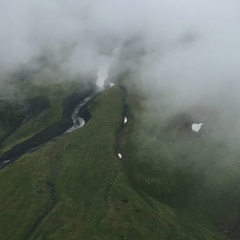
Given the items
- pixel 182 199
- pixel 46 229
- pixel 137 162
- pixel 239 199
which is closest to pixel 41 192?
pixel 46 229

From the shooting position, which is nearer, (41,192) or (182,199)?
(182,199)

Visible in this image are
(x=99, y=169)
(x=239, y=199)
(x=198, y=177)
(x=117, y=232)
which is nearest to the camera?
(x=117, y=232)

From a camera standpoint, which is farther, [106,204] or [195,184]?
[195,184]

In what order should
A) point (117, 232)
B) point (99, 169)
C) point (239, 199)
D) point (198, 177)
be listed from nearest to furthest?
point (117, 232), point (239, 199), point (198, 177), point (99, 169)

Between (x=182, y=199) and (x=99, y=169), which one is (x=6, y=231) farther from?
(x=182, y=199)

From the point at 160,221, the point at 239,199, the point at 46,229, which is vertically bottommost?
the point at 239,199

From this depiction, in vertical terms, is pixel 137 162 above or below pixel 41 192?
below

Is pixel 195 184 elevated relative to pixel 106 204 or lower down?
lower down

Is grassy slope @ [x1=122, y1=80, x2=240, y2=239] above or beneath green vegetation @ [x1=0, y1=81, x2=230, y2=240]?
beneath

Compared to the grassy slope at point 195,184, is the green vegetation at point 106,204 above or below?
above

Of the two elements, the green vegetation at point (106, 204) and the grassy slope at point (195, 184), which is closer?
the green vegetation at point (106, 204)

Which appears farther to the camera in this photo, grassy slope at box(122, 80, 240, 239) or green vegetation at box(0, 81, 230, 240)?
grassy slope at box(122, 80, 240, 239)
